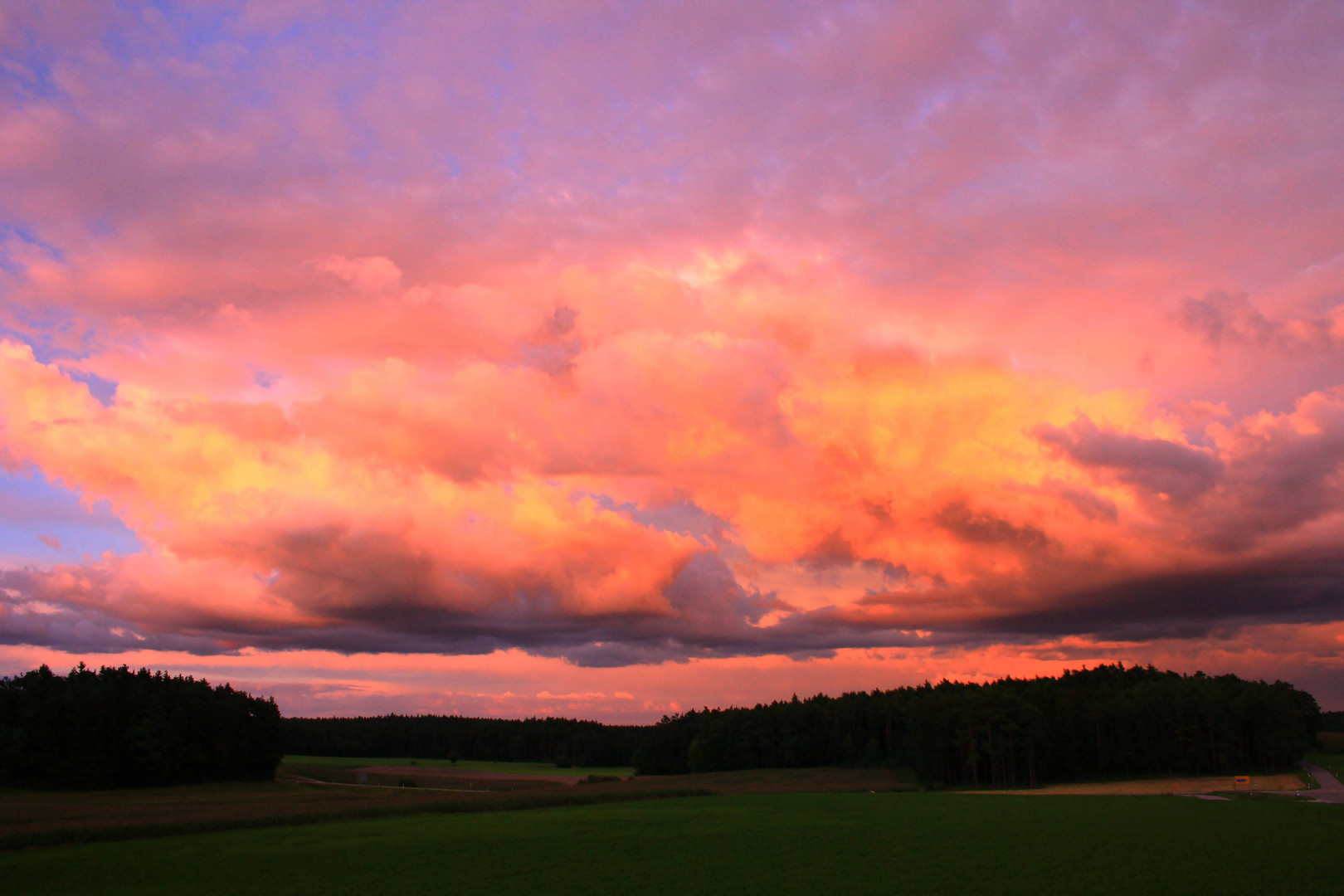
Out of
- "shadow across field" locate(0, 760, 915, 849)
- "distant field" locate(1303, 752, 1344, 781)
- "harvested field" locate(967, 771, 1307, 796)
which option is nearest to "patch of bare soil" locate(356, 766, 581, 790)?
"shadow across field" locate(0, 760, 915, 849)

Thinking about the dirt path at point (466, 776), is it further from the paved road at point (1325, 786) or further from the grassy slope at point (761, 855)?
the paved road at point (1325, 786)

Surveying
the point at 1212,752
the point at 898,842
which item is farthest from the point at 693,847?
the point at 1212,752

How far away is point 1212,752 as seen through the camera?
359 ft

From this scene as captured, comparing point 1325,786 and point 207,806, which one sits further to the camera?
point 1325,786

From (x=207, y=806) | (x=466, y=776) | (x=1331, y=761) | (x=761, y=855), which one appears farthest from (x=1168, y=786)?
(x=466, y=776)

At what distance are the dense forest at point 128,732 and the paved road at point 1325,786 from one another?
121 m

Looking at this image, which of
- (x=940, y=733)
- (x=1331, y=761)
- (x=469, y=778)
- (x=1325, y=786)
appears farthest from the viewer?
(x=469, y=778)

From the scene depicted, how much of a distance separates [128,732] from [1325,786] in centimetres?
13277

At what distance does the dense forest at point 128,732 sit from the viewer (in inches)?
3947

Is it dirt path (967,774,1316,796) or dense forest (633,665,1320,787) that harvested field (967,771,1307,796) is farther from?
dense forest (633,665,1320,787)

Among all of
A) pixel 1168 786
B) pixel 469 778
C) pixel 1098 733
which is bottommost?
pixel 469 778

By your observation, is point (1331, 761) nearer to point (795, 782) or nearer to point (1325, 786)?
point (1325, 786)

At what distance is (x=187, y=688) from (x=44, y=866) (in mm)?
88807

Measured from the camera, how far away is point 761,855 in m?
39.6
